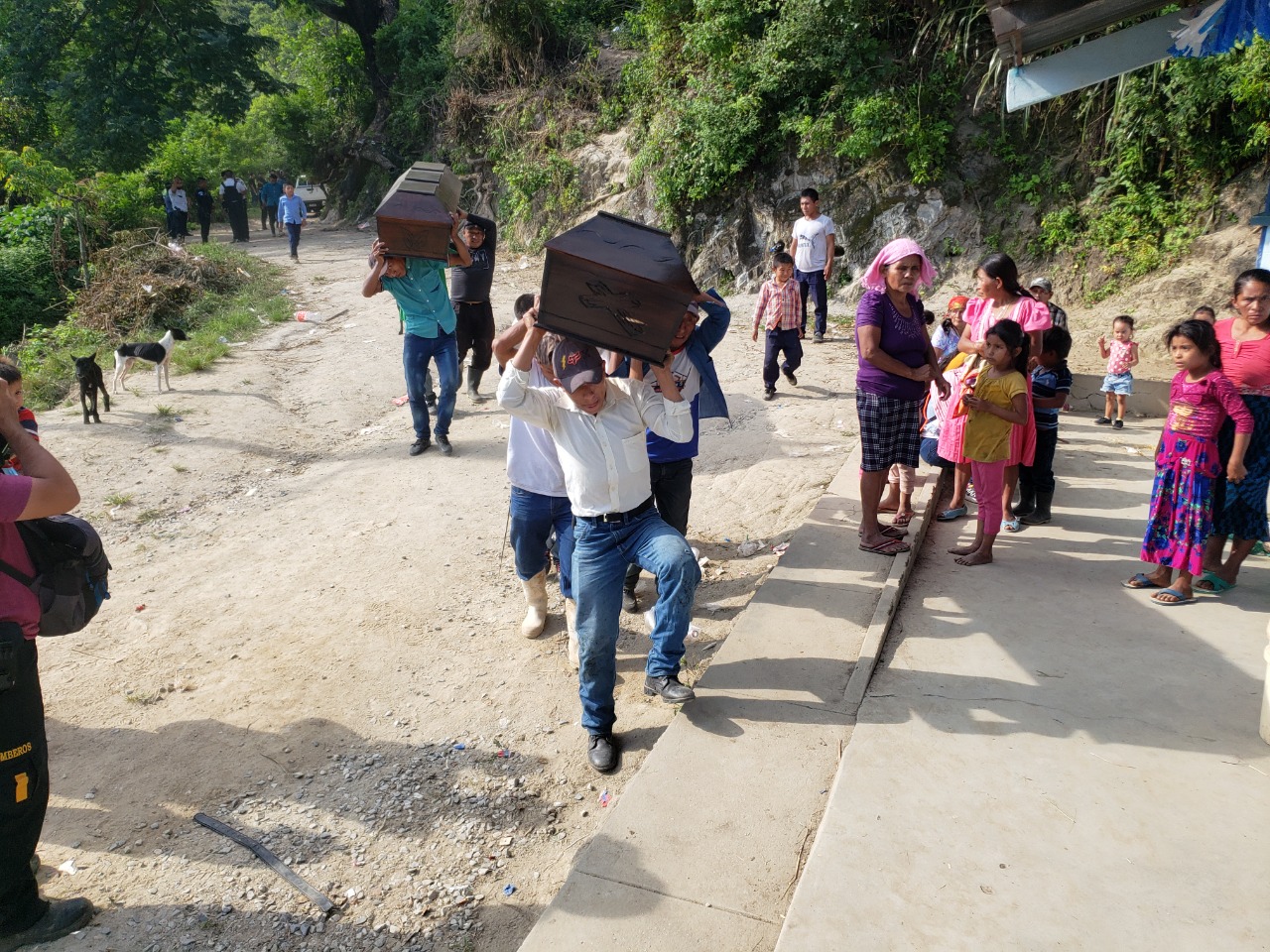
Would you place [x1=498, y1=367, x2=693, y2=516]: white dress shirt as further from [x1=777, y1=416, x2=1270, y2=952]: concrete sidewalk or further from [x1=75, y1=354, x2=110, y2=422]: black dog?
[x1=75, y1=354, x2=110, y2=422]: black dog

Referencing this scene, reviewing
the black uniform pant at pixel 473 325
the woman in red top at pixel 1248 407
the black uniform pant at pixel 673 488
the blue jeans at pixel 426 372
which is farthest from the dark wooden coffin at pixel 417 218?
the woman in red top at pixel 1248 407

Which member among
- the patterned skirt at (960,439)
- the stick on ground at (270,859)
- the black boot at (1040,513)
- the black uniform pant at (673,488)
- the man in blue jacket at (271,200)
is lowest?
the stick on ground at (270,859)

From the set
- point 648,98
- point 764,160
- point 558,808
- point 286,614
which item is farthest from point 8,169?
point 558,808

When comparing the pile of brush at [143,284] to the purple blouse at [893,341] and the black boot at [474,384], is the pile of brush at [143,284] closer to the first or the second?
the black boot at [474,384]

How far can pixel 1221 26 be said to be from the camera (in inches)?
166

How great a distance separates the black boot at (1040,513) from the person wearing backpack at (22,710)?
5198 millimetres

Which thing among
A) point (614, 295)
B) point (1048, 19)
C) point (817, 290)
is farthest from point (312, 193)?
point (614, 295)

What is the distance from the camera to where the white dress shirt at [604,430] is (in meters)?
3.46

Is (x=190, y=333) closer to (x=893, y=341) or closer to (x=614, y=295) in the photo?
(x=893, y=341)

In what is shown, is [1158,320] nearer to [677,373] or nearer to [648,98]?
[677,373]

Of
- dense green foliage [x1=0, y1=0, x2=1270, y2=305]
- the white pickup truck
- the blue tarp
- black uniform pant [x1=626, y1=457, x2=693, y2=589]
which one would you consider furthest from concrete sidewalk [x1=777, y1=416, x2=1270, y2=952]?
the white pickup truck

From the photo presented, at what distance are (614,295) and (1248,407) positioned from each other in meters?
3.38

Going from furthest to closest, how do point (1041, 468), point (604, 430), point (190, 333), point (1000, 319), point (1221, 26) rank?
1. point (190, 333)
2. point (1041, 468)
3. point (1000, 319)
4. point (1221, 26)
5. point (604, 430)

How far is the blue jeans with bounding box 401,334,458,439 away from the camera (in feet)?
23.1
